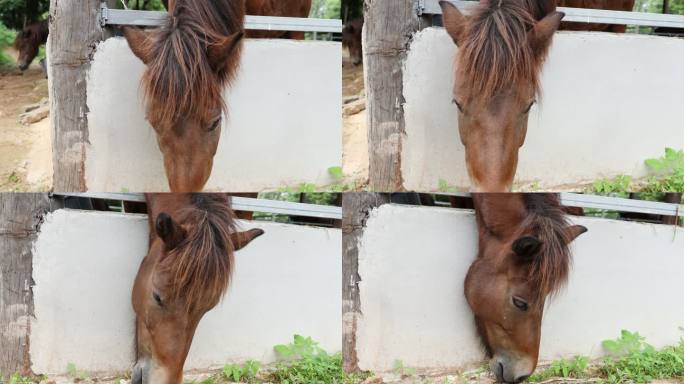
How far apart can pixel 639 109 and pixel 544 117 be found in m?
0.59

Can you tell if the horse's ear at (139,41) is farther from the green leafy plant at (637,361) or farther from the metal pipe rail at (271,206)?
the green leafy plant at (637,361)

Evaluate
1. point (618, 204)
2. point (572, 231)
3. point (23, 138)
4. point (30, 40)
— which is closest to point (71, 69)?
point (30, 40)

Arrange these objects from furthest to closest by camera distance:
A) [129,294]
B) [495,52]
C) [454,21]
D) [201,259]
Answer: [129,294]
[454,21]
[495,52]
[201,259]

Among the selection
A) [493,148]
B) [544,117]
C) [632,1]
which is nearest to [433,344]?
[493,148]

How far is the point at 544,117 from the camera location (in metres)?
2.96

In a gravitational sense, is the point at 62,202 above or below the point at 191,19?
below

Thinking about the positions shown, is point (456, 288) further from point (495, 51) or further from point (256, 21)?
point (256, 21)

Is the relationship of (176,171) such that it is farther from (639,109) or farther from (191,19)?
(639,109)

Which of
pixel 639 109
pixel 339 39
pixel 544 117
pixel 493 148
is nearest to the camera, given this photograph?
pixel 493 148

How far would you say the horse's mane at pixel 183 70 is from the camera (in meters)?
2.30

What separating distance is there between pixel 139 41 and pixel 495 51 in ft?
4.61

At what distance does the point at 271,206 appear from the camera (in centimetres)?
250

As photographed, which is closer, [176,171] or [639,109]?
[176,171]

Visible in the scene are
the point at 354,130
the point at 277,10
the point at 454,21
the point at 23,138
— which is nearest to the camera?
the point at 454,21
